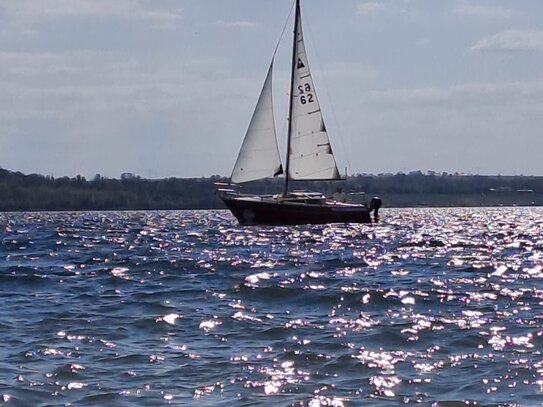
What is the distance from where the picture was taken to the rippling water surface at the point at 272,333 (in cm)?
1199

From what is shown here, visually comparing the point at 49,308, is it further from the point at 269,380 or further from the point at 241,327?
the point at 269,380

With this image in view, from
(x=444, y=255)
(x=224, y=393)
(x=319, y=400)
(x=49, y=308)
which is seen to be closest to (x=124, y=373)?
(x=224, y=393)

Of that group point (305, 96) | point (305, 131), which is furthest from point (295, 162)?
point (305, 96)

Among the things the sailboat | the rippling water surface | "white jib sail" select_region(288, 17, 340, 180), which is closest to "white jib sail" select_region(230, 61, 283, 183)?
the sailboat

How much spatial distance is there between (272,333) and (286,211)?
39.1 meters

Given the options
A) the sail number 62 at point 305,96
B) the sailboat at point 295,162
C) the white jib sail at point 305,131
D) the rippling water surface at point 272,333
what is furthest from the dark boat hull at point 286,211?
the rippling water surface at point 272,333

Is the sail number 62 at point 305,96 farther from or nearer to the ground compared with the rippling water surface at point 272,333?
farther from the ground

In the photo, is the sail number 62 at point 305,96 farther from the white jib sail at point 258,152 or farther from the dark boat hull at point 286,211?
the dark boat hull at point 286,211

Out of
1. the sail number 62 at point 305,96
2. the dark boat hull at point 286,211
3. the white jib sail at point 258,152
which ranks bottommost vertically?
the dark boat hull at point 286,211

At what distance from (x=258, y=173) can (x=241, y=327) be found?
40.9 meters

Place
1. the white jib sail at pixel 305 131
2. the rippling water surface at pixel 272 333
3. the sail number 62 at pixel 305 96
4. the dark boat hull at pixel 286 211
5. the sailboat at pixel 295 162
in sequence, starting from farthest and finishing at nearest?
the sail number 62 at pixel 305 96 < the white jib sail at pixel 305 131 < the sailboat at pixel 295 162 < the dark boat hull at pixel 286 211 < the rippling water surface at pixel 272 333

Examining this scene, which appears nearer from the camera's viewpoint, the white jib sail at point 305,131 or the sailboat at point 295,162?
the sailboat at point 295,162

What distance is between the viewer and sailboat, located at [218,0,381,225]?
55.2m

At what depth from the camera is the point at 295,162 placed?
58406mm
